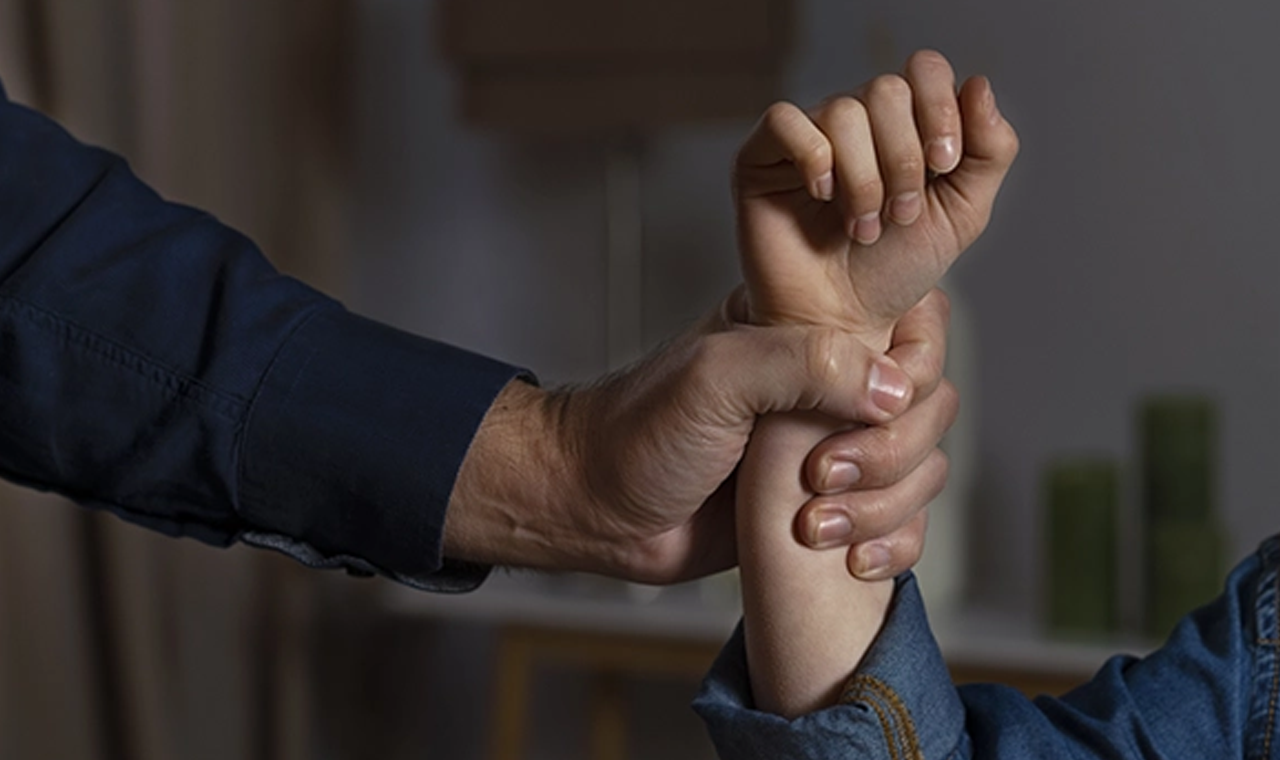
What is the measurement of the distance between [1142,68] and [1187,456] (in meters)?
0.58

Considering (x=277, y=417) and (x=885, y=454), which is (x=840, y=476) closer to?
(x=885, y=454)

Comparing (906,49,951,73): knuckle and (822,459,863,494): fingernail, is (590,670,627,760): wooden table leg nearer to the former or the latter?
(822,459,863,494): fingernail

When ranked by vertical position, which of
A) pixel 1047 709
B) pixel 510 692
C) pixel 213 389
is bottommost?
pixel 510 692

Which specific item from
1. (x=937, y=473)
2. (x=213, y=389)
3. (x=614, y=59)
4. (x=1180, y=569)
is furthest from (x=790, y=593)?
(x=614, y=59)

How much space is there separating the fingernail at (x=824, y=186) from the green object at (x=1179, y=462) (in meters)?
1.37

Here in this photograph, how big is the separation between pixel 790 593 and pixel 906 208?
23cm

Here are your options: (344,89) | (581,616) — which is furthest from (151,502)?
(344,89)

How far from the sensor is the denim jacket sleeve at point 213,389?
109 cm

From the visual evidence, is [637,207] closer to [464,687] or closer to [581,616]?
[581,616]

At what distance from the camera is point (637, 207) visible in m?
2.70

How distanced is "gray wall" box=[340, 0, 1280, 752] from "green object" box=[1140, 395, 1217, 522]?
0.23 metres

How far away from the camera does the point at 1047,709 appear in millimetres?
1000

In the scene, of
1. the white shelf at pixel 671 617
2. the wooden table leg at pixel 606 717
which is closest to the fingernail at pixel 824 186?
the white shelf at pixel 671 617

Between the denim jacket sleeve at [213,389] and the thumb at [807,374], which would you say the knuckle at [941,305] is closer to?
the thumb at [807,374]
